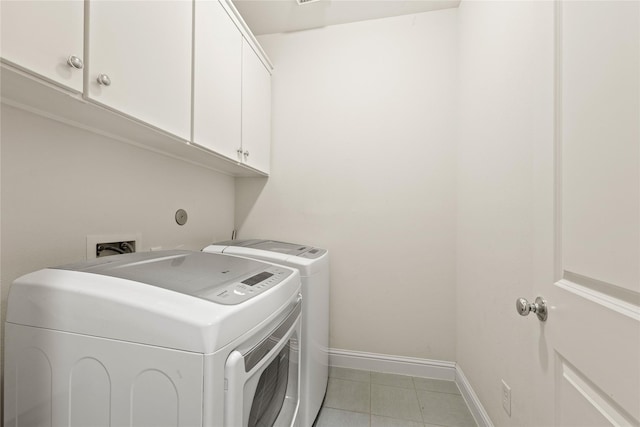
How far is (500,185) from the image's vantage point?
3.84 feet

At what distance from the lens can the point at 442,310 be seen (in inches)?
69.8

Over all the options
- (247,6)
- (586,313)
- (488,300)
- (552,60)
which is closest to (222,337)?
(586,313)

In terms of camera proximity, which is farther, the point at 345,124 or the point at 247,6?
the point at 345,124

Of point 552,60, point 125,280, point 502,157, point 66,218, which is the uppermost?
point 552,60

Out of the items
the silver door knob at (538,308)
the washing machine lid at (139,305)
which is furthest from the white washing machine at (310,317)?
the silver door knob at (538,308)

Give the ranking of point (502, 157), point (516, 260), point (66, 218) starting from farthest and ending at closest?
point (502, 157) → point (516, 260) → point (66, 218)

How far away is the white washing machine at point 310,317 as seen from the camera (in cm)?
122

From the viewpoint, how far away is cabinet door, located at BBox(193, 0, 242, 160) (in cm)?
114

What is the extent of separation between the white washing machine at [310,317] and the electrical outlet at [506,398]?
859mm

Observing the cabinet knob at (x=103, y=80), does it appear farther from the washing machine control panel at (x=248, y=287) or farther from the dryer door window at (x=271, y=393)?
the dryer door window at (x=271, y=393)

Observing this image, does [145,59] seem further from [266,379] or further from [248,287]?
[266,379]

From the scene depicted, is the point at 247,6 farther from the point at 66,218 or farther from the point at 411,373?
the point at 411,373

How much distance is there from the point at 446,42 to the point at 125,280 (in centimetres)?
225

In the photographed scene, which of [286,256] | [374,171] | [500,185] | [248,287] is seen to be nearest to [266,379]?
[248,287]
